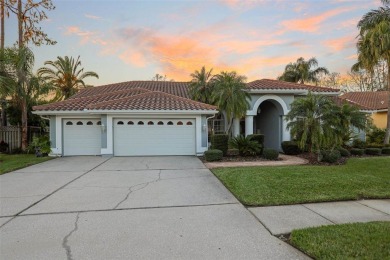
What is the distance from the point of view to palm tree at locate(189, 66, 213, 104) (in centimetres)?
1545

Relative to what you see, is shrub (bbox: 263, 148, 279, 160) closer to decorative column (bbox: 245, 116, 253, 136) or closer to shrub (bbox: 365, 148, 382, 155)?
decorative column (bbox: 245, 116, 253, 136)

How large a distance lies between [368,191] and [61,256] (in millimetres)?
6931

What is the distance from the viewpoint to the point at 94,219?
443 centimetres

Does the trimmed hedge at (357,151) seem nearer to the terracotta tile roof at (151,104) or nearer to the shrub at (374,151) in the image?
the shrub at (374,151)

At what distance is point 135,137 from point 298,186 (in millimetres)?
9275

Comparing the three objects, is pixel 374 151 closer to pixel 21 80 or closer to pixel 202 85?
pixel 202 85

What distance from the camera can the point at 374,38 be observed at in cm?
1391

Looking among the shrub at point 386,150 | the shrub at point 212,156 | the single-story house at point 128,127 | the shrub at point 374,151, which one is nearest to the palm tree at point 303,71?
the shrub at point 386,150

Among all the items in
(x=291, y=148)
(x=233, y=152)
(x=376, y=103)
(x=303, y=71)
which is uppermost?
(x=303, y=71)

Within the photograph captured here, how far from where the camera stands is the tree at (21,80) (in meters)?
12.0

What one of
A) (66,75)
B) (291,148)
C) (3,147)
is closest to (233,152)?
(291,148)

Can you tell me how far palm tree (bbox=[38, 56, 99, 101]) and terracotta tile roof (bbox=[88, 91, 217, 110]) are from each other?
44.2 feet

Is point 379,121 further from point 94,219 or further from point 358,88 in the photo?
point 94,219

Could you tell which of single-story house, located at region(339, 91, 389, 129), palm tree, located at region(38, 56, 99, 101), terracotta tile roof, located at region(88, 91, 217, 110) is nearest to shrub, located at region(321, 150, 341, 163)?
terracotta tile roof, located at region(88, 91, 217, 110)
